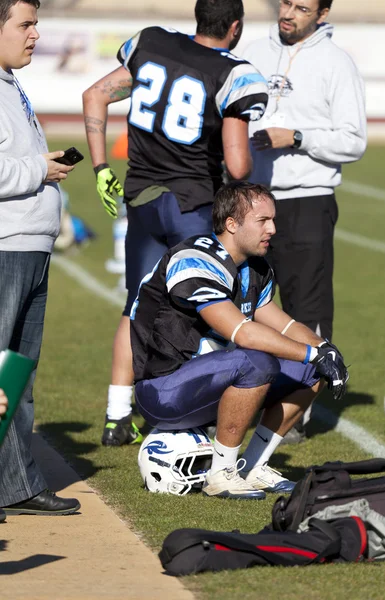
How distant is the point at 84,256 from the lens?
1537 cm

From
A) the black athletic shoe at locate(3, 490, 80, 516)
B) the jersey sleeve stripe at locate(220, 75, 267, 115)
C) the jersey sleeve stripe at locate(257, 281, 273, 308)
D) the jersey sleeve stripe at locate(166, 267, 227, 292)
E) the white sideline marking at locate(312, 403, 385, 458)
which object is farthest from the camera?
the white sideline marking at locate(312, 403, 385, 458)

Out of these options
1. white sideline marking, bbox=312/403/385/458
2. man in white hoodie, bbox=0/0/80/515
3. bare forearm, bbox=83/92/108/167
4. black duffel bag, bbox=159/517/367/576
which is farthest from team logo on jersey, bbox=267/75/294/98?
black duffel bag, bbox=159/517/367/576

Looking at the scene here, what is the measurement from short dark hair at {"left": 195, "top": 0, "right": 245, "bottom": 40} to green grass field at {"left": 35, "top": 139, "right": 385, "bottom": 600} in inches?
88.9

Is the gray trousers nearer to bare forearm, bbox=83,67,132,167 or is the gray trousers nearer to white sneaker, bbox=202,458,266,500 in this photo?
white sneaker, bbox=202,458,266,500

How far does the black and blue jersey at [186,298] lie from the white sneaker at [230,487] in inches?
20.9

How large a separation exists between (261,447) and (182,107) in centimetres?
184

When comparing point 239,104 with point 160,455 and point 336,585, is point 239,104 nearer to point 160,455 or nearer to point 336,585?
point 160,455

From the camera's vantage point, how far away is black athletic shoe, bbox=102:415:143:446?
6520 millimetres

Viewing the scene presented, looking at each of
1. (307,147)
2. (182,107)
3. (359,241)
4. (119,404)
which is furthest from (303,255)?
(359,241)

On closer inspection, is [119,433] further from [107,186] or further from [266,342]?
[266,342]

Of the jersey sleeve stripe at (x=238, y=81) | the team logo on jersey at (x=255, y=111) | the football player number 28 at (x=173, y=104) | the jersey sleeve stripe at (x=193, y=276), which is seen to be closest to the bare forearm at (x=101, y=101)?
the football player number 28 at (x=173, y=104)

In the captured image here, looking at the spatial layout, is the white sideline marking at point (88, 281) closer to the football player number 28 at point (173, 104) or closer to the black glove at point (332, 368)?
the football player number 28 at point (173, 104)

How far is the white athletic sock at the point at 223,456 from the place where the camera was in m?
5.38

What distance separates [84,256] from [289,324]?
9.81 m
